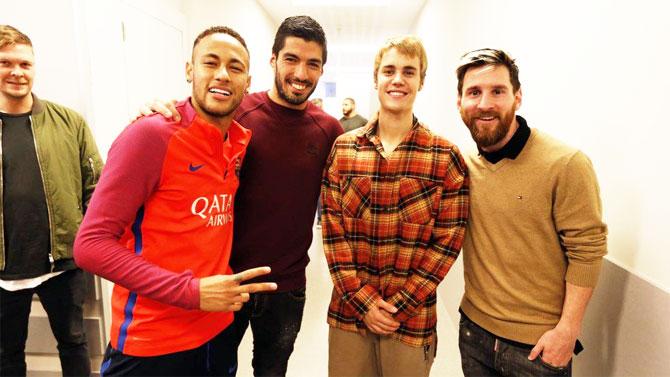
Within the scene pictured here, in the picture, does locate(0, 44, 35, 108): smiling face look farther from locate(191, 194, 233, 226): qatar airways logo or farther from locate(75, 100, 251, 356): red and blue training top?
locate(191, 194, 233, 226): qatar airways logo

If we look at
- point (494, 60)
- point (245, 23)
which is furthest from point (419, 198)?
point (245, 23)

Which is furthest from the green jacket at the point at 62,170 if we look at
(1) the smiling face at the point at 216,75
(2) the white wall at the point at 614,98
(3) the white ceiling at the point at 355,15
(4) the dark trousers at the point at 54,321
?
(3) the white ceiling at the point at 355,15

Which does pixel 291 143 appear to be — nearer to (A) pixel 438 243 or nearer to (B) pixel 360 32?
(A) pixel 438 243

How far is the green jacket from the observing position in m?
1.75

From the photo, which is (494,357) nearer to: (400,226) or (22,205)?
(400,226)

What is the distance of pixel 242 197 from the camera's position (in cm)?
143

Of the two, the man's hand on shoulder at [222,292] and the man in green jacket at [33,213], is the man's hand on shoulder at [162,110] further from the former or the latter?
the man in green jacket at [33,213]

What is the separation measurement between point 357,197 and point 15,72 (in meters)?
1.61

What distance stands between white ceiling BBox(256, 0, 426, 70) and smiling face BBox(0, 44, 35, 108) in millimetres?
3394

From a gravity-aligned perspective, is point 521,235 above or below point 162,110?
below

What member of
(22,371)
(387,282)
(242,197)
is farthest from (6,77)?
(387,282)

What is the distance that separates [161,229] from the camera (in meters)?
1.05

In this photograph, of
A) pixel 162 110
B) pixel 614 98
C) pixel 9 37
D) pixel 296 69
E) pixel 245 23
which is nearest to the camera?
pixel 162 110

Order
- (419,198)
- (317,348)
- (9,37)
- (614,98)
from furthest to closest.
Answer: (317,348) < (9,37) < (419,198) < (614,98)
